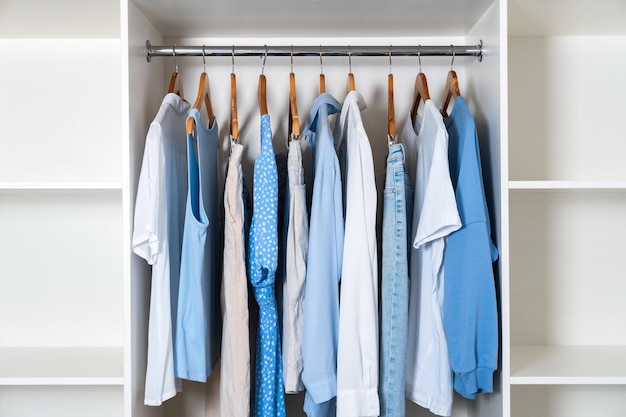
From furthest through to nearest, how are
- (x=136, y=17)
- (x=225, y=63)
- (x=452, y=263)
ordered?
1. (x=225, y=63)
2. (x=136, y=17)
3. (x=452, y=263)

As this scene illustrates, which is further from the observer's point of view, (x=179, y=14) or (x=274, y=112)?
(x=274, y=112)

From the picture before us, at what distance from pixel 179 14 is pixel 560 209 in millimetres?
1294

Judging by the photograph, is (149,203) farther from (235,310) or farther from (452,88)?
(452,88)

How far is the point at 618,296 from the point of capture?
1868 millimetres

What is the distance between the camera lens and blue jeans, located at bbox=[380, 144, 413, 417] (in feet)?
4.60

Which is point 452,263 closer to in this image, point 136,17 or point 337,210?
point 337,210

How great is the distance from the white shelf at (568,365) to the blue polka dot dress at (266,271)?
0.59m

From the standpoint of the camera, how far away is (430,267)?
147cm

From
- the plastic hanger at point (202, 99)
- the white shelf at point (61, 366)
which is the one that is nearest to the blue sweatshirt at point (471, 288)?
the plastic hanger at point (202, 99)

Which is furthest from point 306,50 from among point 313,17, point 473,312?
point 473,312

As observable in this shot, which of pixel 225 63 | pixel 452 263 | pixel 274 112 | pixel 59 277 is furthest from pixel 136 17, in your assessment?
pixel 452 263

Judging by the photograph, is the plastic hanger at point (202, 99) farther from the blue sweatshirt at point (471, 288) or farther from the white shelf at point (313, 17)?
the blue sweatshirt at point (471, 288)

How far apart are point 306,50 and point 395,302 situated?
28.1 inches

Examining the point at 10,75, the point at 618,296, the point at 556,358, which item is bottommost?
the point at 556,358
